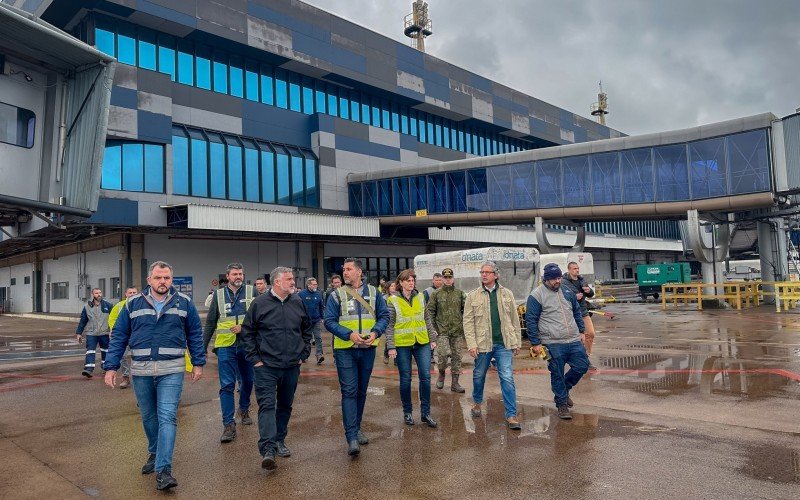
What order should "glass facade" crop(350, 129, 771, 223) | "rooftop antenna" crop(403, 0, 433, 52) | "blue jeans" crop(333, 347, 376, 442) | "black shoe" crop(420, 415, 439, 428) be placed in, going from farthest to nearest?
"rooftop antenna" crop(403, 0, 433, 52)
"glass facade" crop(350, 129, 771, 223)
"black shoe" crop(420, 415, 439, 428)
"blue jeans" crop(333, 347, 376, 442)

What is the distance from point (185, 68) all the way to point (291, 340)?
95.9ft

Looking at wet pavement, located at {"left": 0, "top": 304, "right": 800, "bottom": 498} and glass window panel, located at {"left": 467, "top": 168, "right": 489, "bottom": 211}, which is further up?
glass window panel, located at {"left": 467, "top": 168, "right": 489, "bottom": 211}

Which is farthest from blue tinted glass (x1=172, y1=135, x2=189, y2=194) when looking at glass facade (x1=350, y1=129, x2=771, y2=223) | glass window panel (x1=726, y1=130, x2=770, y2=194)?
glass window panel (x1=726, y1=130, x2=770, y2=194)

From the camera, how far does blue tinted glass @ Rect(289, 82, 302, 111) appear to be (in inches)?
1385

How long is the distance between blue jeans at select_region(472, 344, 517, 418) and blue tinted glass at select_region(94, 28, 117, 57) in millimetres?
27404

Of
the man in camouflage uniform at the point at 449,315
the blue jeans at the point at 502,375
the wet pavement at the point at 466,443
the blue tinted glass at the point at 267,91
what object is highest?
the blue tinted glass at the point at 267,91

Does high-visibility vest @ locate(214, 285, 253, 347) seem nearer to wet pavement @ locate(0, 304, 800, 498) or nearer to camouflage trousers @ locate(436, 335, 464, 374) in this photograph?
wet pavement @ locate(0, 304, 800, 498)

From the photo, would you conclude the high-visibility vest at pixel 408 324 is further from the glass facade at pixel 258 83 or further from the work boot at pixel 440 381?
the glass facade at pixel 258 83

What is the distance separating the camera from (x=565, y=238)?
47188 mm

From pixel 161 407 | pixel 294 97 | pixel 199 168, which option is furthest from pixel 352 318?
pixel 294 97

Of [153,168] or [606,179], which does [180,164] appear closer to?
[153,168]

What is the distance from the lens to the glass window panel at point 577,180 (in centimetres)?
2762

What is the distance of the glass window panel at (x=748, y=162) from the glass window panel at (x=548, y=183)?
763cm

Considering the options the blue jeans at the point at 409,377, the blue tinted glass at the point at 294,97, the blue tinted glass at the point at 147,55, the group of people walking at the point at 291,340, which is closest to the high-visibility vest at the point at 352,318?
the group of people walking at the point at 291,340
